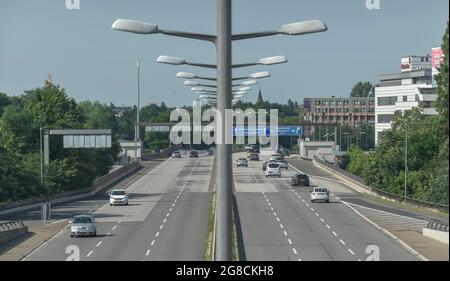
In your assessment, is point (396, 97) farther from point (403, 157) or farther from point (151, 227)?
point (151, 227)

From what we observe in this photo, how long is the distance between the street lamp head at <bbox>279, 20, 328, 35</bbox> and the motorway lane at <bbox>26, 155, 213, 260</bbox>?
77.1 ft

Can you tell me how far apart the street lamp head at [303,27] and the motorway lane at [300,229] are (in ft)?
31.5

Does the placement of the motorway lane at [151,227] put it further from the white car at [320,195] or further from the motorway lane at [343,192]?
the motorway lane at [343,192]

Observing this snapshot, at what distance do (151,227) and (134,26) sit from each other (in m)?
49.3

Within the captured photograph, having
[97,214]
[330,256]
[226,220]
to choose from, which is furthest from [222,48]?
[97,214]

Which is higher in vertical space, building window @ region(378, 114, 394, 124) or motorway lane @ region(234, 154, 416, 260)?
building window @ region(378, 114, 394, 124)

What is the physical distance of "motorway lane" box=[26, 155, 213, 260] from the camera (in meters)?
41.7

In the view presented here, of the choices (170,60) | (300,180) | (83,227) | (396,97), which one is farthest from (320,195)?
(396,97)

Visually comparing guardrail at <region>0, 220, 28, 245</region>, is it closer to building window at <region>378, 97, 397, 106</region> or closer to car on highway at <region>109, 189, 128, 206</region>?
car on highway at <region>109, 189, 128, 206</region>

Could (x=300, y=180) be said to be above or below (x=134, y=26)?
below

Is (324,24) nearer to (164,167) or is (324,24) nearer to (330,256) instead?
(330,256)

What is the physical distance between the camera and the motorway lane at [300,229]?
41062 millimetres

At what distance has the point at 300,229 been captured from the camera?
58781mm

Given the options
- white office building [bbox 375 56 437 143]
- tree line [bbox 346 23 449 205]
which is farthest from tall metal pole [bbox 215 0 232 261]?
white office building [bbox 375 56 437 143]
